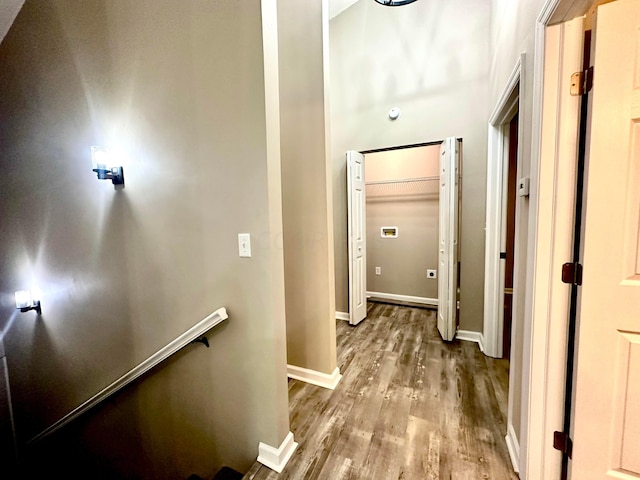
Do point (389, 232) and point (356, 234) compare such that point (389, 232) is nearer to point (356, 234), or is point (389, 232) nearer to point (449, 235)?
point (356, 234)

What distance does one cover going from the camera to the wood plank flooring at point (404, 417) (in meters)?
1.36

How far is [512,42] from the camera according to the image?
158cm

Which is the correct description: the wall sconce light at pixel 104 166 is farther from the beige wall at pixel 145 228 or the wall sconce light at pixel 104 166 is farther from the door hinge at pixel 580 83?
the door hinge at pixel 580 83

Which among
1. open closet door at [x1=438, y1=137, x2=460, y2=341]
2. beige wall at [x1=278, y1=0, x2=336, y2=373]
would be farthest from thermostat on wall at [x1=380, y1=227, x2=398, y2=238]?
beige wall at [x1=278, y1=0, x2=336, y2=373]

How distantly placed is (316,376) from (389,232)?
103 inches

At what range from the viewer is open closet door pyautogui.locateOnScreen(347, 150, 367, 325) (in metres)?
3.03

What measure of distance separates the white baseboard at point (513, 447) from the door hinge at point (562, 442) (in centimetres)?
23

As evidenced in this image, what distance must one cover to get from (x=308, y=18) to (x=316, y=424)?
113 inches

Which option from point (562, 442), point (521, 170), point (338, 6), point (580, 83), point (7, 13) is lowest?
point (562, 442)

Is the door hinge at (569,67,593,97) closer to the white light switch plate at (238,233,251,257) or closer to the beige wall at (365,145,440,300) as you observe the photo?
the white light switch plate at (238,233,251,257)

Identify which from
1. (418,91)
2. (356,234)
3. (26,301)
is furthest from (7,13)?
(418,91)

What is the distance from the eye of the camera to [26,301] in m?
2.28

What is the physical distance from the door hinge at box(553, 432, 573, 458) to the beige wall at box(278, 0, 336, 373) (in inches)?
53.5

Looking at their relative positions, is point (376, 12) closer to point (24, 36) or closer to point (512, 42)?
point (512, 42)
